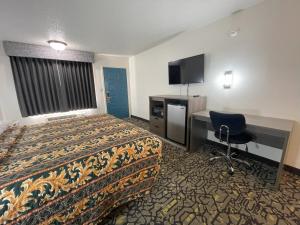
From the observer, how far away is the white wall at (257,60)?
178 cm

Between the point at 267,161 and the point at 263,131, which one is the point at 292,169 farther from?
the point at 263,131

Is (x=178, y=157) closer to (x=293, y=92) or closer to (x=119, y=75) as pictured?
(x=293, y=92)

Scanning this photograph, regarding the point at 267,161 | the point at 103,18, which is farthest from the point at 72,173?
the point at 267,161

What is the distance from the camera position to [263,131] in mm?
1678

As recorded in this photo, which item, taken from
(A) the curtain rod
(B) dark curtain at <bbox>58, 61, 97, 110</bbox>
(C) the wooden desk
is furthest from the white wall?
(B) dark curtain at <bbox>58, 61, 97, 110</bbox>

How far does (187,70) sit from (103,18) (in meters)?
1.79

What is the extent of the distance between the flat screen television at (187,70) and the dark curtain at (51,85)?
261 centimetres

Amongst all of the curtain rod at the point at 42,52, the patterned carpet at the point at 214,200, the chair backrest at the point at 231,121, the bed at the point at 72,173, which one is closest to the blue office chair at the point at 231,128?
the chair backrest at the point at 231,121

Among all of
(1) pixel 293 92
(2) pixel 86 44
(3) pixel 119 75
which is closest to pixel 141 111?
(3) pixel 119 75

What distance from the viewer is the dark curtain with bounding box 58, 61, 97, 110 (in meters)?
3.81

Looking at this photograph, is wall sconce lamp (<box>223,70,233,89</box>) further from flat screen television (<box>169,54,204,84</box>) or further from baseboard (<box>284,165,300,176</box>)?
baseboard (<box>284,165,300,176</box>)

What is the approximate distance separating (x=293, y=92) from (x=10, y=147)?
11.4 ft

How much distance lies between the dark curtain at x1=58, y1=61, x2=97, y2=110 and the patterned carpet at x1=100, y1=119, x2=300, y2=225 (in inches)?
130

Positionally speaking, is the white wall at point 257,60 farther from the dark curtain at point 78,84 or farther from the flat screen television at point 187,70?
the dark curtain at point 78,84
